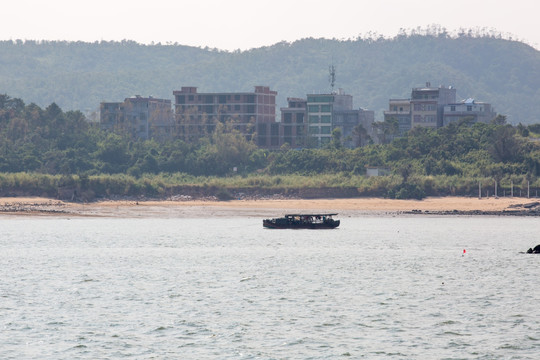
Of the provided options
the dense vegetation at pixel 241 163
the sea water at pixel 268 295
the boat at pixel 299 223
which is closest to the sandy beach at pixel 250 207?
the dense vegetation at pixel 241 163

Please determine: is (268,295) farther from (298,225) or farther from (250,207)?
(250,207)

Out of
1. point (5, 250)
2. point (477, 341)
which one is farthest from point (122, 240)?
point (477, 341)

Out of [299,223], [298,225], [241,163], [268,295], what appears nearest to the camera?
[268,295]

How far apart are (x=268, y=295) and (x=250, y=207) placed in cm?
6659

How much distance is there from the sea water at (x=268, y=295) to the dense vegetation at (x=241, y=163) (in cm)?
2956

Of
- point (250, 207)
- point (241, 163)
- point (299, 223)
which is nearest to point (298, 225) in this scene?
point (299, 223)

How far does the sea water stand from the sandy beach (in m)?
16.0

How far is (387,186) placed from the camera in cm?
12744

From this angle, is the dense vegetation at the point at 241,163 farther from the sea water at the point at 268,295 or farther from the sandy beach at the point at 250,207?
the sea water at the point at 268,295

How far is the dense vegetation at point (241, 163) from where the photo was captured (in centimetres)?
12688

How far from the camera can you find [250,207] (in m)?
122

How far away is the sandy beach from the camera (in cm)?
11375

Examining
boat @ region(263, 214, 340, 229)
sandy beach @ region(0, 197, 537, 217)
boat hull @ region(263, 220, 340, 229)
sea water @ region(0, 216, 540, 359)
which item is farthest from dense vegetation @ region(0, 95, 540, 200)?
sea water @ region(0, 216, 540, 359)

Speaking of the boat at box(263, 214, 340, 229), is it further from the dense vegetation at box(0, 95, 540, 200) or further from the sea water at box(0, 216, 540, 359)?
the dense vegetation at box(0, 95, 540, 200)
